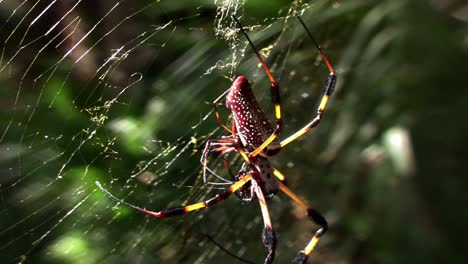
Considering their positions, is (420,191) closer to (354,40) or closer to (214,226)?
(354,40)

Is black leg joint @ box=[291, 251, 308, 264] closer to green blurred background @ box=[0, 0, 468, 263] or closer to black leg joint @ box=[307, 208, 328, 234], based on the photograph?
black leg joint @ box=[307, 208, 328, 234]

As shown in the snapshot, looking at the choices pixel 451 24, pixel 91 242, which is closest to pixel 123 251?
pixel 91 242

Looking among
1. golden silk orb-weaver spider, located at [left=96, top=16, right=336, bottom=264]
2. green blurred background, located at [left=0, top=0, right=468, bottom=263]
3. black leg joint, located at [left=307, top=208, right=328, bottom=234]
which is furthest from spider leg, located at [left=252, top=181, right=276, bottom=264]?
green blurred background, located at [left=0, top=0, right=468, bottom=263]

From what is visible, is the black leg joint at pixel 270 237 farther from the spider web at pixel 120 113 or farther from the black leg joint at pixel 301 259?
the spider web at pixel 120 113

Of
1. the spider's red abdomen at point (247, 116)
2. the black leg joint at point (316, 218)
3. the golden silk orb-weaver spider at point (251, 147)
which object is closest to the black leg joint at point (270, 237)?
the golden silk orb-weaver spider at point (251, 147)

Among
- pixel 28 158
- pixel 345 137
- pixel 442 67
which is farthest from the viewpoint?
pixel 345 137

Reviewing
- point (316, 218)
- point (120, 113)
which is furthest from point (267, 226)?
point (120, 113)

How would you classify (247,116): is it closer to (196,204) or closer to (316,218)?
(196,204)

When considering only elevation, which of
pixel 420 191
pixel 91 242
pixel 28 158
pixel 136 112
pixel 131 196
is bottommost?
pixel 420 191
